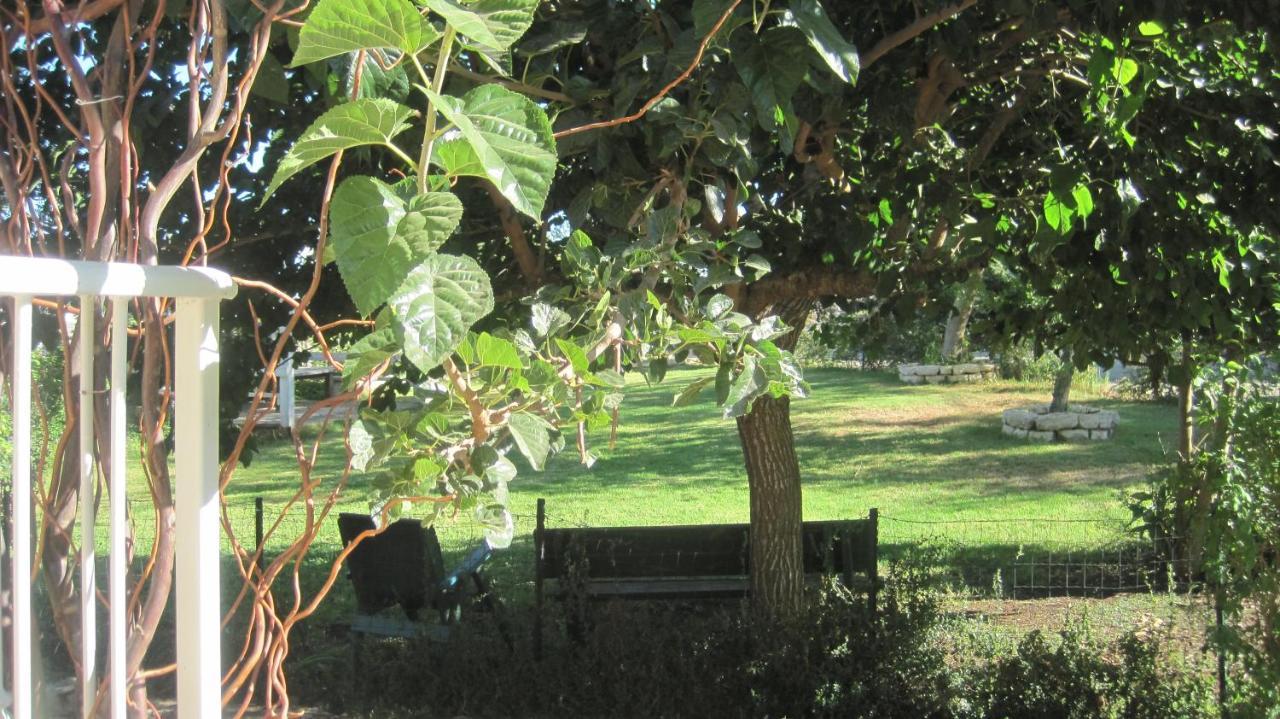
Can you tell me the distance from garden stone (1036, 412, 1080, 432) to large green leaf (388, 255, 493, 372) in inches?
594

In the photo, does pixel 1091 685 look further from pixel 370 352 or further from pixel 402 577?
pixel 370 352

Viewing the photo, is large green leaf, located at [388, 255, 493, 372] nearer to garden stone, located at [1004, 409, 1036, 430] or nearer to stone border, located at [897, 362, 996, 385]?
garden stone, located at [1004, 409, 1036, 430]

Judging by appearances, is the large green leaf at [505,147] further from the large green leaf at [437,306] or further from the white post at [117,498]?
the white post at [117,498]

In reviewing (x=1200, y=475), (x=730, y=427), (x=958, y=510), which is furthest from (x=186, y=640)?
(x=730, y=427)

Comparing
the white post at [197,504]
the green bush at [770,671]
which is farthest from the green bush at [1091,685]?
→ the white post at [197,504]

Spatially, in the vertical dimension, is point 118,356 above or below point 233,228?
below

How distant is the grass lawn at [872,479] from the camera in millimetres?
9297

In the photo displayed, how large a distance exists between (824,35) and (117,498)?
1465 millimetres

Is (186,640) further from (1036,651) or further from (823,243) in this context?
(1036,651)

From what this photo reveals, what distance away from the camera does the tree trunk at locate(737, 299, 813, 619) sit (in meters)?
5.74

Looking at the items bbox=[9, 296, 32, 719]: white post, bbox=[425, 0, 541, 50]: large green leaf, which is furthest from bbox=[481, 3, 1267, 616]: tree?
bbox=[9, 296, 32, 719]: white post

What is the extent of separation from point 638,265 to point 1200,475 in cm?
419

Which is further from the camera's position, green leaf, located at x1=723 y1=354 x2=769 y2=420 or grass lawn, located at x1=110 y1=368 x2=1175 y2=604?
grass lawn, located at x1=110 y1=368 x2=1175 y2=604

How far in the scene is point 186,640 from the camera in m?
1.17
